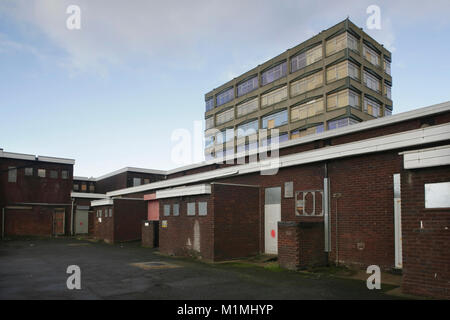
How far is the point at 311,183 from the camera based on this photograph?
52.7 feet

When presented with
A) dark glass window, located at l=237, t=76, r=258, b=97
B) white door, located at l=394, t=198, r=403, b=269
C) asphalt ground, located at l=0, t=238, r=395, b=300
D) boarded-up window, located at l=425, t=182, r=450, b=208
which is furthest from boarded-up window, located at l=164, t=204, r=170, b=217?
dark glass window, located at l=237, t=76, r=258, b=97

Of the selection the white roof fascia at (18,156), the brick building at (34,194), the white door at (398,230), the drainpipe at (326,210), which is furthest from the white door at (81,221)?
the white door at (398,230)

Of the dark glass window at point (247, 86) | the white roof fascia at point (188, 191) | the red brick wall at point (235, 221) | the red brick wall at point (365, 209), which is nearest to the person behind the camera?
the red brick wall at point (365, 209)

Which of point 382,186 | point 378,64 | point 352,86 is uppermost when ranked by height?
point 378,64

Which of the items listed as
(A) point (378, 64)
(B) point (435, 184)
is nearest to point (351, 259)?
(B) point (435, 184)

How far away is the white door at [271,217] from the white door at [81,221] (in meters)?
29.9

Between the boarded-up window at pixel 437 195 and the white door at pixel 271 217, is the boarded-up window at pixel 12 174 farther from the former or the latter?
the boarded-up window at pixel 437 195

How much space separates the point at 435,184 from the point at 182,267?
32.3 feet

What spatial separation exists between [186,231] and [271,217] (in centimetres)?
441

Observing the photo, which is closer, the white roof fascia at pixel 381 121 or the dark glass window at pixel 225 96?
the white roof fascia at pixel 381 121

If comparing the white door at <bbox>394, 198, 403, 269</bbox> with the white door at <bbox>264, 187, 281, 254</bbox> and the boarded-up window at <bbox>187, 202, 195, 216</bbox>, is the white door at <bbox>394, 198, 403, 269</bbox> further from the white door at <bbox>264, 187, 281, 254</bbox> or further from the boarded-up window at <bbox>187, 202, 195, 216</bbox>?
the boarded-up window at <bbox>187, 202, 195, 216</bbox>

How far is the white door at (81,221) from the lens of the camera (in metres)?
41.7

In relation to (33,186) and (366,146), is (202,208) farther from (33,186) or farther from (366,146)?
(33,186)
